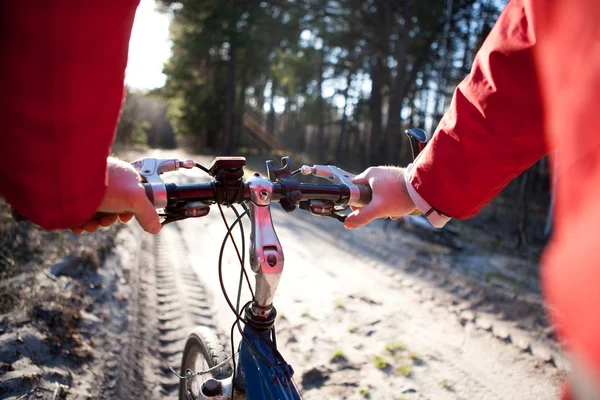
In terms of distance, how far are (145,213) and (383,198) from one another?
1.01 m

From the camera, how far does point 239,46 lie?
21.2 m

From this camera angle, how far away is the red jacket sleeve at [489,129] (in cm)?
131

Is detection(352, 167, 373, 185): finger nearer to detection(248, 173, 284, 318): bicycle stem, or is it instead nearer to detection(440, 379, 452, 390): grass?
detection(248, 173, 284, 318): bicycle stem

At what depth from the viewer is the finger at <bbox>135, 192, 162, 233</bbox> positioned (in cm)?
139

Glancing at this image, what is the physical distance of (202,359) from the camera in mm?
2480

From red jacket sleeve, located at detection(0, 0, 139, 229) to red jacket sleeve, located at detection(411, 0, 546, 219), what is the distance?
3.70 feet

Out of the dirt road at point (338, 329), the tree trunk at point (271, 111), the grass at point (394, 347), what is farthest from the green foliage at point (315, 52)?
the grass at point (394, 347)

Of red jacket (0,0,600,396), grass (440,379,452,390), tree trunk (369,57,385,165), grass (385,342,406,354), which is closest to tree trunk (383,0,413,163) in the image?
tree trunk (369,57,385,165)

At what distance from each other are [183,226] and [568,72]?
25.1 feet

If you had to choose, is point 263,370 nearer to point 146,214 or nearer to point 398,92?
point 146,214

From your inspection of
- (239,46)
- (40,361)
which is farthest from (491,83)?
(239,46)

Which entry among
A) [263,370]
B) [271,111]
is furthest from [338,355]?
[271,111]

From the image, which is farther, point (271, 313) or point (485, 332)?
point (485, 332)

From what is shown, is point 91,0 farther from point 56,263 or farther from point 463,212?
point 56,263
